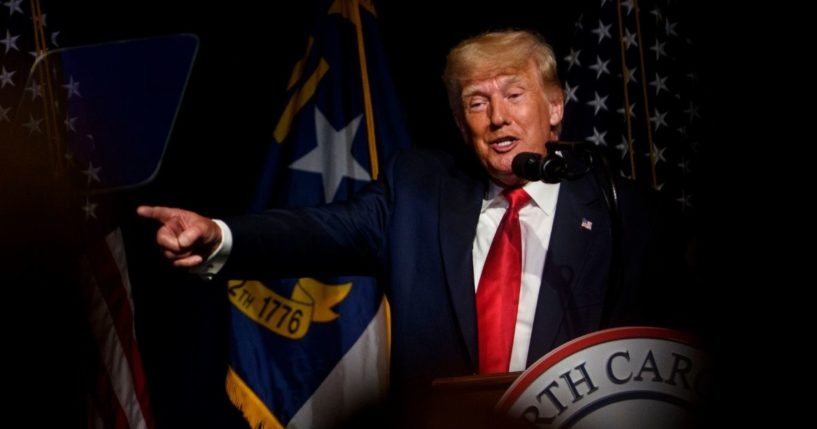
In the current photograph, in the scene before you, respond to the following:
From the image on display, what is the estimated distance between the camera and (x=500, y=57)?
7.36ft

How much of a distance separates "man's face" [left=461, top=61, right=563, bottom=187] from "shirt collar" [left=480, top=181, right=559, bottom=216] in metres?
0.05

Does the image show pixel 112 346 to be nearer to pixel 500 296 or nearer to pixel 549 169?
pixel 500 296

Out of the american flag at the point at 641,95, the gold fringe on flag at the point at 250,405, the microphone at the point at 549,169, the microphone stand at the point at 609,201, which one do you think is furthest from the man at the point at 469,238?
the gold fringe on flag at the point at 250,405

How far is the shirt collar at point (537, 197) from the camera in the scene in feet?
6.84

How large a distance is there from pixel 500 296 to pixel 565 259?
0.59 ft

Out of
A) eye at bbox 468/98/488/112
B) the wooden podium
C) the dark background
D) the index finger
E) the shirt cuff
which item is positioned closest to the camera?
the wooden podium

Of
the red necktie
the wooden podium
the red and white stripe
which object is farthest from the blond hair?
the red and white stripe

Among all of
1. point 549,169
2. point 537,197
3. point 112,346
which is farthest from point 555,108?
point 112,346

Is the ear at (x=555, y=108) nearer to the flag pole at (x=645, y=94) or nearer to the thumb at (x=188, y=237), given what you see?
the flag pole at (x=645, y=94)

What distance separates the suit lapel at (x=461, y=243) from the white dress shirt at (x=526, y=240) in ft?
0.16

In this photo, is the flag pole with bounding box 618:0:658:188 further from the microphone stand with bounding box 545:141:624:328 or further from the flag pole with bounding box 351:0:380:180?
the microphone stand with bounding box 545:141:624:328

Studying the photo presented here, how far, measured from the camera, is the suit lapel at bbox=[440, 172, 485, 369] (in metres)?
1.84

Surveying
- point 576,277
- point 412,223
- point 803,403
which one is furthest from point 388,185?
point 803,403

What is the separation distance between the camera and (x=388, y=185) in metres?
2.22
